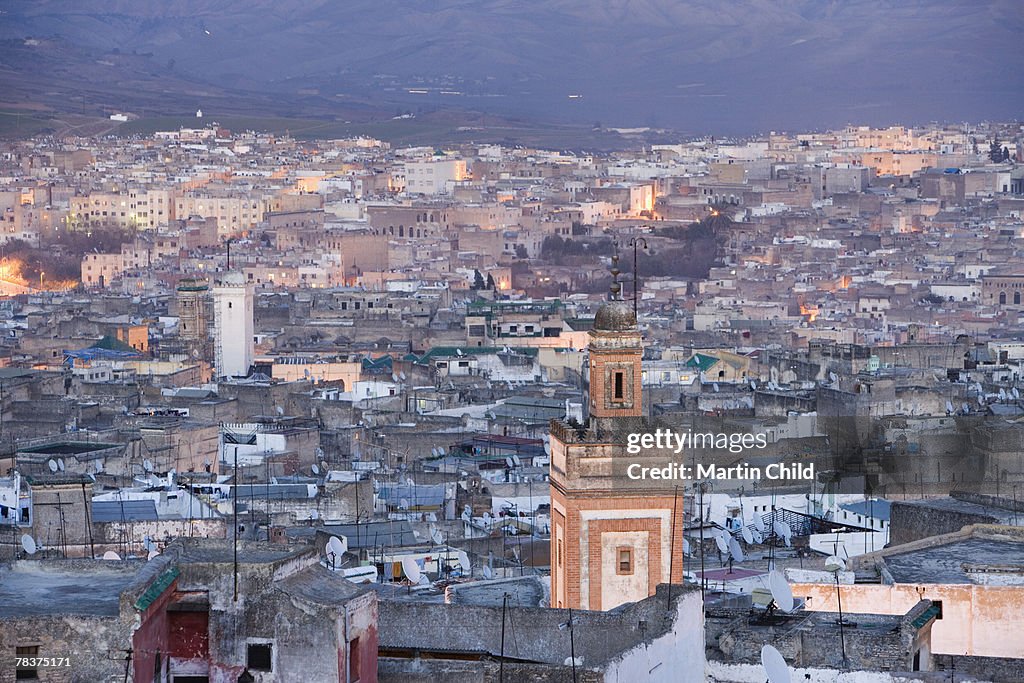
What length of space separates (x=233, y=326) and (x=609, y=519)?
2333 cm

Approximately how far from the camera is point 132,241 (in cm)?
6669

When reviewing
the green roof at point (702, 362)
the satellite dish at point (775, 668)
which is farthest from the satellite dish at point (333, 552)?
the green roof at point (702, 362)

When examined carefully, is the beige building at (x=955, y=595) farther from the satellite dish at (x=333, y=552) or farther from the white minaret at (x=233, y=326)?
the white minaret at (x=233, y=326)

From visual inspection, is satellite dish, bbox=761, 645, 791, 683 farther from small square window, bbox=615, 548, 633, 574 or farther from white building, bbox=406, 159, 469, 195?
white building, bbox=406, 159, 469, 195

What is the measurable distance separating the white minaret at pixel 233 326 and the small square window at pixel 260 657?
26641mm

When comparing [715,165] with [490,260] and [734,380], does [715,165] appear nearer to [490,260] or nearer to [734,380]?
[490,260]

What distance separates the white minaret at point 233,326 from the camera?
114 feet

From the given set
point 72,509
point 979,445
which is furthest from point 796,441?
point 72,509

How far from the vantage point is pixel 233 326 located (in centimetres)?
3528

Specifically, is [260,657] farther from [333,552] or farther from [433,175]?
[433,175]

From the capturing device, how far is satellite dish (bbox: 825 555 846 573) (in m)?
12.2

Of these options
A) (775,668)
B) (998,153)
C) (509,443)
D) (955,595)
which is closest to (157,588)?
(775,668)

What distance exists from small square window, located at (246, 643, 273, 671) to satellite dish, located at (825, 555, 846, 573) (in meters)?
5.19

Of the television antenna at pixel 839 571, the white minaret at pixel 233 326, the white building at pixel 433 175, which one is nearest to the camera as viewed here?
the television antenna at pixel 839 571
